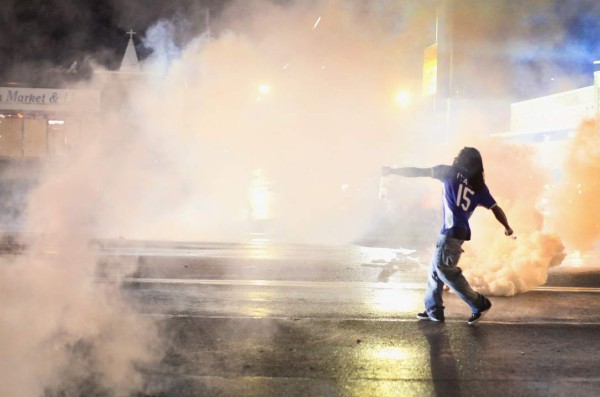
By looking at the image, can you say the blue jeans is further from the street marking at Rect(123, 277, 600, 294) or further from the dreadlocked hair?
the street marking at Rect(123, 277, 600, 294)

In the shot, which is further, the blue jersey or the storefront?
the storefront

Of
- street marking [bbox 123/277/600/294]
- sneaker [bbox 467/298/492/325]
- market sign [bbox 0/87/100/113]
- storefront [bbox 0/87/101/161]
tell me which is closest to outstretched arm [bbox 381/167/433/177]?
sneaker [bbox 467/298/492/325]

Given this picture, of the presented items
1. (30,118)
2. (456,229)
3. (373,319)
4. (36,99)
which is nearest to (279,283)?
(373,319)

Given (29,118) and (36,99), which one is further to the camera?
(29,118)

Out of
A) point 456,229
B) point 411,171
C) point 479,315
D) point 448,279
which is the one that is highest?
point 411,171

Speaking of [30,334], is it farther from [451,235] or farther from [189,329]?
[451,235]

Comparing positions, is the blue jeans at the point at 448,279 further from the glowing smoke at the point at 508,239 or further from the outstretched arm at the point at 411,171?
the glowing smoke at the point at 508,239

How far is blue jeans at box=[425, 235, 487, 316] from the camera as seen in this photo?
4.90 meters

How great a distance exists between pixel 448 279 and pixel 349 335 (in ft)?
3.26

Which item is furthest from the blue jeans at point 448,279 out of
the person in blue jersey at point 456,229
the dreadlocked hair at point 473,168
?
the dreadlocked hair at point 473,168

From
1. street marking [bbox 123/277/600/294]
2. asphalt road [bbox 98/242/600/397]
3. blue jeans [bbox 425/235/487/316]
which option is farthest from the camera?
street marking [bbox 123/277/600/294]

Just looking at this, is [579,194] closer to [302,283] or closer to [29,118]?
[302,283]

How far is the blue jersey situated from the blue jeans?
0.09 m

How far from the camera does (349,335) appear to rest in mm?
4648
